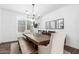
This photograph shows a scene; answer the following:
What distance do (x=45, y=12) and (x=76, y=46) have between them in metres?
0.89

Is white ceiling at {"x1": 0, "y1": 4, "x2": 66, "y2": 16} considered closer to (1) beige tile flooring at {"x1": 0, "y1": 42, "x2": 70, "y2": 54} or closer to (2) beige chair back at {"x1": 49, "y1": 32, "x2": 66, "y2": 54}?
(2) beige chair back at {"x1": 49, "y1": 32, "x2": 66, "y2": 54}

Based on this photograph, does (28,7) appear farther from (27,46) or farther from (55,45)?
(55,45)

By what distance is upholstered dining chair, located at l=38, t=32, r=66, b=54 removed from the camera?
1.36m

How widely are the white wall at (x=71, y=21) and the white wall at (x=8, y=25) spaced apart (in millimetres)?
778

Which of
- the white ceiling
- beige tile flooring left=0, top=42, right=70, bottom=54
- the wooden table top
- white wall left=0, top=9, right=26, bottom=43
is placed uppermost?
the white ceiling

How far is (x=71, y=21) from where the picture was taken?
147 centimetres

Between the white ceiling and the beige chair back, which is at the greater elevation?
the white ceiling

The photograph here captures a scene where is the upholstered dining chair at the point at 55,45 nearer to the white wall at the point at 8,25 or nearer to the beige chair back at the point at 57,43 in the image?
the beige chair back at the point at 57,43

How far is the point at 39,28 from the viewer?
5.25 feet

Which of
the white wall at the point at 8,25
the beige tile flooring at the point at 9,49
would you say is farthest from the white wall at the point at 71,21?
the beige tile flooring at the point at 9,49

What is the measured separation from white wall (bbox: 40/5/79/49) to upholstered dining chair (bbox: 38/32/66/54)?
132 millimetres

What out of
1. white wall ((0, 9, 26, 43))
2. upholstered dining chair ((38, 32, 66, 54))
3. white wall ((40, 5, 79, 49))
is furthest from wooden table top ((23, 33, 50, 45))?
white wall ((40, 5, 79, 49))
